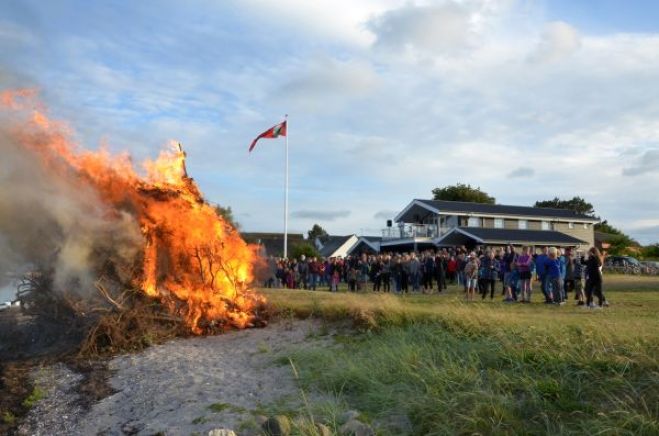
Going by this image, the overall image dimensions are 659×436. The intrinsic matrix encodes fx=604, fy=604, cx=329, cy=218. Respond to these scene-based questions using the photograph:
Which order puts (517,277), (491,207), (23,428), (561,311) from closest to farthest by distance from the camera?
(23,428)
(561,311)
(517,277)
(491,207)

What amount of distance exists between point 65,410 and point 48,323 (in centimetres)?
440

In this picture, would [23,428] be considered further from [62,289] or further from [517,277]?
[517,277]

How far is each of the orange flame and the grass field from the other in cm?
385

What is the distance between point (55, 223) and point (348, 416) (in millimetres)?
8007

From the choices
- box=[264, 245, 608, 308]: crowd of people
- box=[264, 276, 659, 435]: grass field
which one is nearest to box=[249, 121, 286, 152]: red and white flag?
box=[264, 245, 608, 308]: crowd of people

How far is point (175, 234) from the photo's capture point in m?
13.7

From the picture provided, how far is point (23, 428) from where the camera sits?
8.98m

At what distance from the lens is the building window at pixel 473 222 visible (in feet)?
159

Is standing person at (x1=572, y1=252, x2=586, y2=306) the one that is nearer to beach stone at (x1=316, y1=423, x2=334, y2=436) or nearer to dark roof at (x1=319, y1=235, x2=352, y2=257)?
beach stone at (x1=316, y1=423, x2=334, y2=436)

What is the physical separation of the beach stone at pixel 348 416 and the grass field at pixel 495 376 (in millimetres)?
197

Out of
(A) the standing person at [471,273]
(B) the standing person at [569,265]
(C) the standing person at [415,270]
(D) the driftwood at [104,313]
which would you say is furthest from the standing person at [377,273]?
(D) the driftwood at [104,313]

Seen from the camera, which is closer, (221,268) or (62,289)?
(62,289)

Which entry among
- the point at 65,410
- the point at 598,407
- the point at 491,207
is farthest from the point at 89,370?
the point at 491,207

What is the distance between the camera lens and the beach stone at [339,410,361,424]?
Result: 23.8ft
